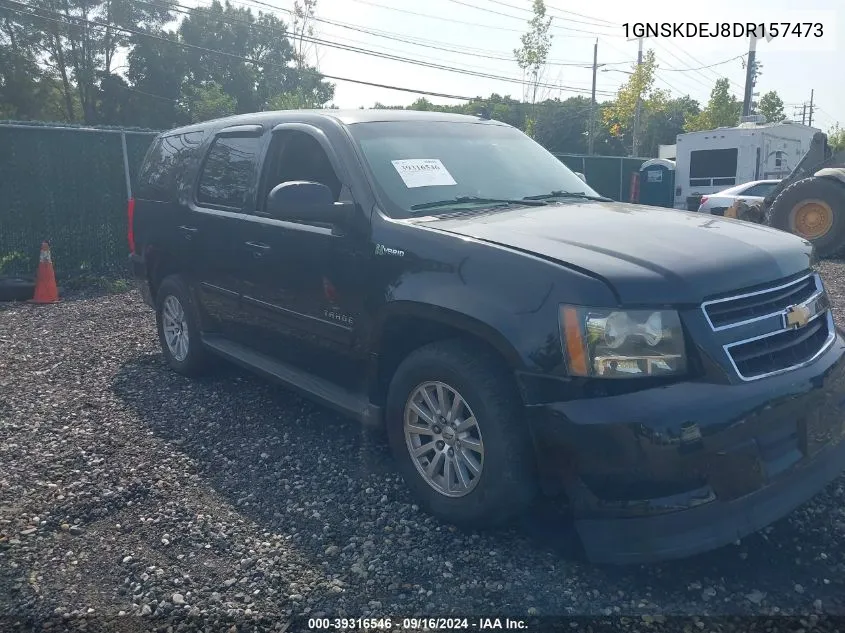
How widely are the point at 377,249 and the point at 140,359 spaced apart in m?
3.76

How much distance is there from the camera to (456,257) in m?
3.18

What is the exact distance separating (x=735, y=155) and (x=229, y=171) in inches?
722

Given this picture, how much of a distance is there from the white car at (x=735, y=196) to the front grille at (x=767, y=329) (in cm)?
1161

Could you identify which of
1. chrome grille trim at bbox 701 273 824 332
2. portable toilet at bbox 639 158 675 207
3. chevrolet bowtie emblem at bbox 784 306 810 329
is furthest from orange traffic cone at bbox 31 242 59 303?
portable toilet at bbox 639 158 675 207

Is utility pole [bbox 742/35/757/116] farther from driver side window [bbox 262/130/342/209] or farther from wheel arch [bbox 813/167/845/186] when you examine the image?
driver side window [bbox 262/130/342/209]

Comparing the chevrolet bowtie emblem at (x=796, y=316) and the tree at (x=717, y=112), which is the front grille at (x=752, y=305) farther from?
the tree at (x=717, y=112)

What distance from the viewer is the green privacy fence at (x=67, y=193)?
396 inches

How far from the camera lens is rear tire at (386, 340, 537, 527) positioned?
118 inches

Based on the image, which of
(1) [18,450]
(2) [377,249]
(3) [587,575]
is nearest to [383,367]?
(2) [377,249]

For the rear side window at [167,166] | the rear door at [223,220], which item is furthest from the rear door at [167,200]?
the rear door at [223,220]

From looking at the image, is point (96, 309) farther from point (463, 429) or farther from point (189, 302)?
point (463, 429)

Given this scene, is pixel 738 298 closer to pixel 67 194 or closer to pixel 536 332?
pixel 536 332

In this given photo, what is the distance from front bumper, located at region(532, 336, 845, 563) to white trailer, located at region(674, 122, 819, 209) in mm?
18645

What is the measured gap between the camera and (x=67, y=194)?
10.6 metres
